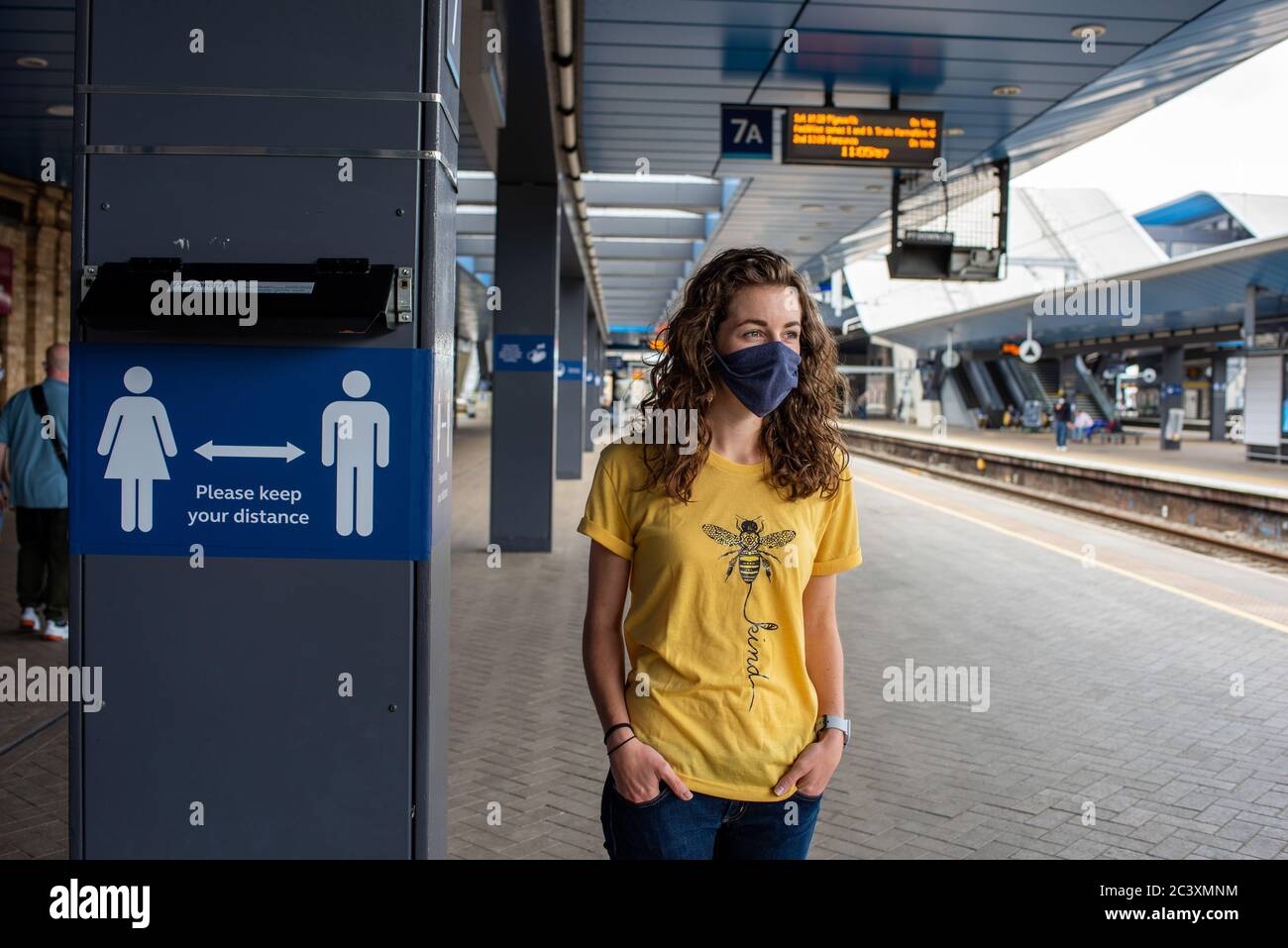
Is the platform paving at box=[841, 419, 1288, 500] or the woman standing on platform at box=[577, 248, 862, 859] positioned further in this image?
the platform paving at box=[841, 419, 1288, 500]

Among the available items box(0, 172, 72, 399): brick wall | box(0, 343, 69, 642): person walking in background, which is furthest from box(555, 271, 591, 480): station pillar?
box(0, 343, 69, 642): person walking in background

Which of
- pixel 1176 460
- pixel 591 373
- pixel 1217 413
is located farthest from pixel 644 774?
pixel 1217 413

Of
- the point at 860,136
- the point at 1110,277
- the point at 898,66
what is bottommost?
the point at 860,136

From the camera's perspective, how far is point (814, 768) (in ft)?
7.02

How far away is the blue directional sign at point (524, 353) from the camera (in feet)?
41.1

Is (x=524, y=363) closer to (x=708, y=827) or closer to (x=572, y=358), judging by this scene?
(x=572, y=358)

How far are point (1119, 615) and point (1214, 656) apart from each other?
1.53 m

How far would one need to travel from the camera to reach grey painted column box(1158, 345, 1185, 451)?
33812 millimetres

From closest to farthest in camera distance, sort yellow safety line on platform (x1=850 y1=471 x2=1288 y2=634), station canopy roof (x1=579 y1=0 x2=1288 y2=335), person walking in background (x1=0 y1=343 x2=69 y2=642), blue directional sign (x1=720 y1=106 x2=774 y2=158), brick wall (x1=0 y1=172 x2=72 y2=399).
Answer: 1. person walking in background (x1=0 y1=343 x2=69 y2=642)
2. station canopy roof (x1=579 y1=0 x2=1288 y2=335)
3. yellow safety line on platform (x1=850 y1=471 x2=1288 y2=634)
4. blue directional sign (x1=720 y1=106 x2=774 y2=158)
5. brick wall (x1=0 y1=172 x2=72 y2=399)

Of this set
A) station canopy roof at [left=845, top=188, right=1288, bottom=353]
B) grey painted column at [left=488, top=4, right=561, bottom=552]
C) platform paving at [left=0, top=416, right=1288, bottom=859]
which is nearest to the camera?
platform paving at [left=0, top=416, right=1288, bottom=859]

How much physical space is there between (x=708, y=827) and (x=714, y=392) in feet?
2.83

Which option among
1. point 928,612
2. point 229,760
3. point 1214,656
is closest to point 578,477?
point 928,612

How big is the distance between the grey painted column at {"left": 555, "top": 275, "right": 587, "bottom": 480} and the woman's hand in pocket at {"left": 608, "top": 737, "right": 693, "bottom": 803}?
18226 millimetres

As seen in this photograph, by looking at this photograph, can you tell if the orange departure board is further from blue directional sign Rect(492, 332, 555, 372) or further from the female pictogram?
the female pictogram
